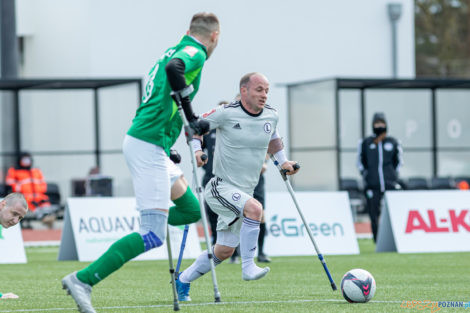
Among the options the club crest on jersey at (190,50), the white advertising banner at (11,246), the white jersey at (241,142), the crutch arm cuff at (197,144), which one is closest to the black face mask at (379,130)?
the white advertising banner at (11,246)

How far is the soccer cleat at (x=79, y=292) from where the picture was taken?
6848mm

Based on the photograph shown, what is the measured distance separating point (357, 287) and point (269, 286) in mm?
2064

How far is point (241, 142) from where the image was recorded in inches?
352

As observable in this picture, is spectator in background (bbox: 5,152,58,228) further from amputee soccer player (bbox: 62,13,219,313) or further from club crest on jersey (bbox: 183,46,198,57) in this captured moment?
club crest on jersey (bbox: 183,46,198,57)

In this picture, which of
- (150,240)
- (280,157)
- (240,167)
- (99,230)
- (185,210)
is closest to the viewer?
(150,240)

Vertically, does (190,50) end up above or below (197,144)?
above

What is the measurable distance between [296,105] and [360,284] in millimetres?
17139

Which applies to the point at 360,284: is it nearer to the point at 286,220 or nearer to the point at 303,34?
the point at 286,220

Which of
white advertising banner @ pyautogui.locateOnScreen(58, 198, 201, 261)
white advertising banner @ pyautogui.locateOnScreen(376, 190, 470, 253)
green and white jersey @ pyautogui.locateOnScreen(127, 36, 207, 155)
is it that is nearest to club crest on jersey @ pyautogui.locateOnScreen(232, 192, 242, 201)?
green and white jersey @ pyautogui.locateOnScreen(127, 36, 207, 155)

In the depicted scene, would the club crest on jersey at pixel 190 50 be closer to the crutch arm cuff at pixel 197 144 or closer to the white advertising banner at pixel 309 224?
the crutch arm cuff at pixel 197 144

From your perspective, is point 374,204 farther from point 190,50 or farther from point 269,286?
point 190,50

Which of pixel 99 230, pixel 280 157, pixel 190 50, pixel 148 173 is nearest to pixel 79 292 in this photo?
pixel 148 173

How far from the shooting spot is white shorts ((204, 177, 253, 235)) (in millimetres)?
8695

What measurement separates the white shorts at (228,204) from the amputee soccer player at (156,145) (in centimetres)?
114
